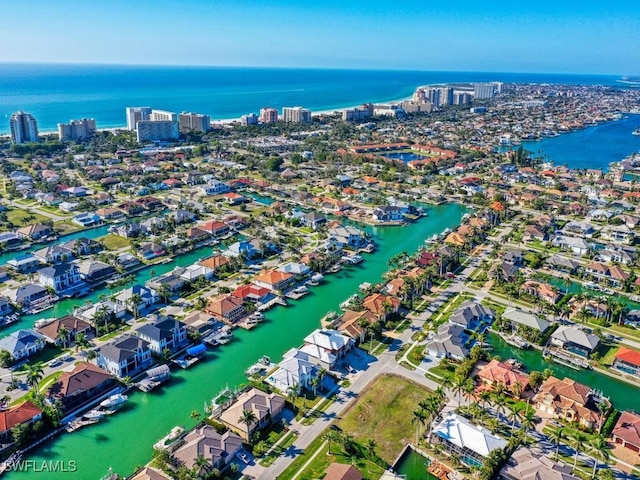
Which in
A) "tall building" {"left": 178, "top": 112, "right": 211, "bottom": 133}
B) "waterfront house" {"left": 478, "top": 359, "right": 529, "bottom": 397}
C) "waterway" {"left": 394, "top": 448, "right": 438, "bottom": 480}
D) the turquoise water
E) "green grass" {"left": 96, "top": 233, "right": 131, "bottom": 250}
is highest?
"tall building" {"left": 178, "top": 112, "right": 211, "bottom": 133}

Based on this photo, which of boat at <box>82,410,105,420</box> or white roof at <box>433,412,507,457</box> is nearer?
white roof at <box>433,412,507,457</box>

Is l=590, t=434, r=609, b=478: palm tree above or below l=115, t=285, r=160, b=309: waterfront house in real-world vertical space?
below

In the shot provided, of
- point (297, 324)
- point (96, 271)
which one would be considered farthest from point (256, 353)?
point (96, 271)

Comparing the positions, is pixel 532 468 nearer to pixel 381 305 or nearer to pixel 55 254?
pixel 381 305

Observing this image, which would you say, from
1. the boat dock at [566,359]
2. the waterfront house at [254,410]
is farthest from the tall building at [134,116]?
the boat dock at [566,359]

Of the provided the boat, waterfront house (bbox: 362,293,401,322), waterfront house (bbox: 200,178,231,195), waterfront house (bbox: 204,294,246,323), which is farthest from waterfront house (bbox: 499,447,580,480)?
waterfront house (bbox: 200,178,231,195)

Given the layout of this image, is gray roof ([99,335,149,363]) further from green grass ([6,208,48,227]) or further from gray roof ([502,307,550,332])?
green grass ([6,208,48,227])

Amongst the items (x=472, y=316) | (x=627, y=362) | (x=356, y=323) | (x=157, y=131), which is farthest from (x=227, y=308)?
(x=157, y=131)

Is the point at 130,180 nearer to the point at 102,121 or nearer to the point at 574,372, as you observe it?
the point at 574,372
